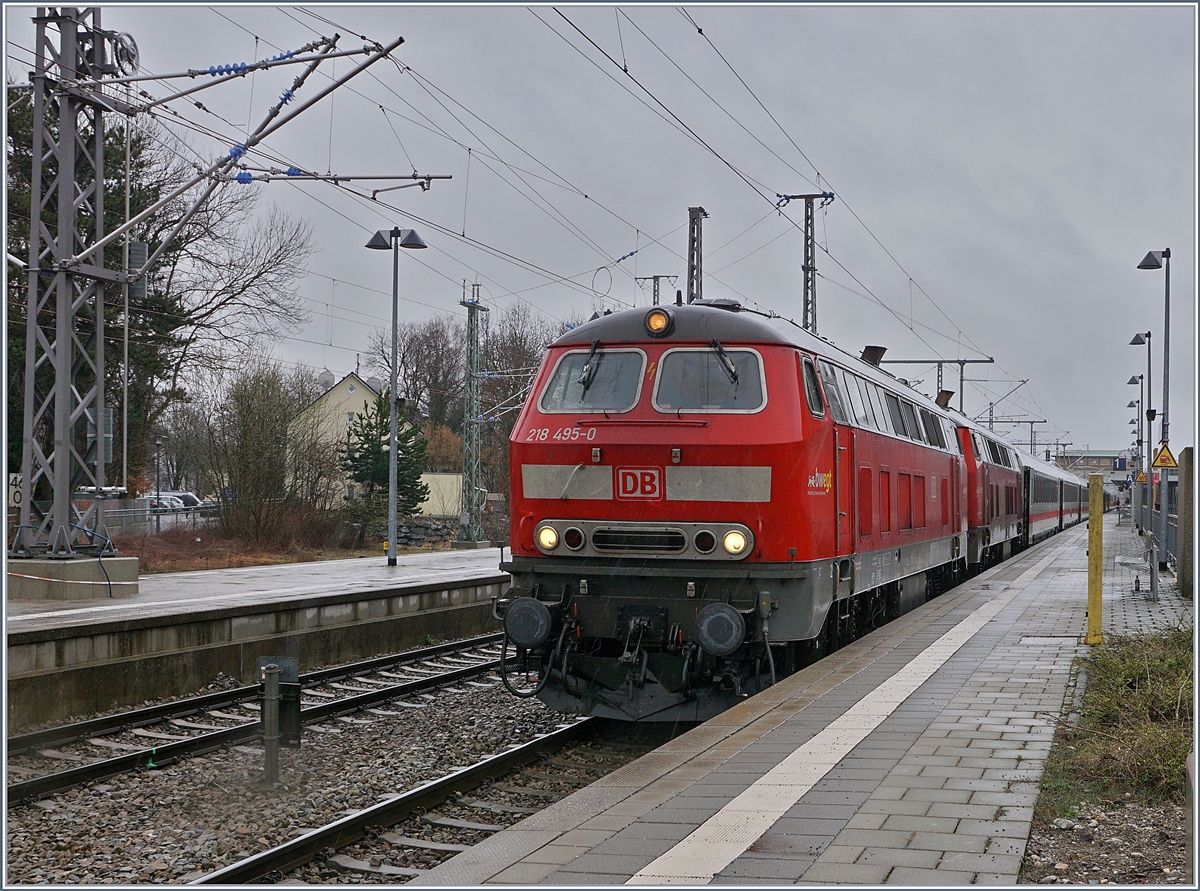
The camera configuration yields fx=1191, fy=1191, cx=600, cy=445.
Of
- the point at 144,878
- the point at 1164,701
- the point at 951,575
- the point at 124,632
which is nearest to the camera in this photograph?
the point at 144,878

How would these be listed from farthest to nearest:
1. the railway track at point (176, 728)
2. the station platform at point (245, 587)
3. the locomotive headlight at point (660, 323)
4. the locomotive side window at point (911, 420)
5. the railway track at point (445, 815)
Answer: the locomotive side window at point (911, 420) → the station platform at point (245, 587) → the locomotive headlight at point (660, 323) → the railway track at point (176, 728) → the railway track at point (445, 815)

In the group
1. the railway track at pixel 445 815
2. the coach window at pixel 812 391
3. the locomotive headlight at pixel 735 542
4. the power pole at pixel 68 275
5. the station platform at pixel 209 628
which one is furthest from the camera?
the power pole at pixel 68 275

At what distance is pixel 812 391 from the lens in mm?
9820

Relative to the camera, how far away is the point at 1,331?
6730 millimetres

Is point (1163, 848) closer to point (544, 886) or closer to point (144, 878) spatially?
point (544, 886)

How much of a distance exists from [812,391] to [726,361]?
81 centimetres

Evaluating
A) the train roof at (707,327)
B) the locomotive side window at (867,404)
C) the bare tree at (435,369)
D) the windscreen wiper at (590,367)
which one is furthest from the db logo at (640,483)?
the bare tree at (435,369)

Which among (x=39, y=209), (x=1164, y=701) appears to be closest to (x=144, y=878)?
(x=1164, y=701)

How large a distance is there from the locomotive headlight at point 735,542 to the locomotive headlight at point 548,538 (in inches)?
54.7

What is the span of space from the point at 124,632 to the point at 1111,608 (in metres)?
12.5

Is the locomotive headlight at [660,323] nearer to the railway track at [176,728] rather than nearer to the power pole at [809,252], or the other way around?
the railway track at [176,728]

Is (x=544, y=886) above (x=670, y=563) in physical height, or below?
below

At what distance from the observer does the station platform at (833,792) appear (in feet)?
15.6

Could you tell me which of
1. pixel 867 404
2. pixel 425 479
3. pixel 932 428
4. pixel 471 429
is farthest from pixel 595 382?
pixel 425 479
